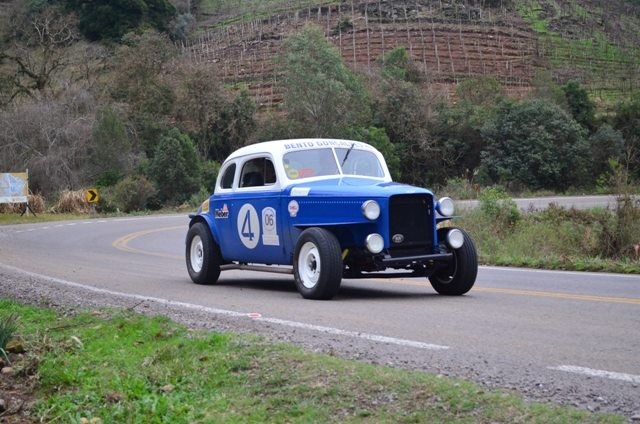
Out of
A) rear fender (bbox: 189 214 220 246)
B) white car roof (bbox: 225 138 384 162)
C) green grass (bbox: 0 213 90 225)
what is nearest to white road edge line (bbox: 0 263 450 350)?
rear fender (bbox: 189 214 220 246)

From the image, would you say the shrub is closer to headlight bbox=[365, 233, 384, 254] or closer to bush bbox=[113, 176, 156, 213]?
headlight bbox=[365, 233, 384, 254]

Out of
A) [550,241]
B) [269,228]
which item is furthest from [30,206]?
[269,228]

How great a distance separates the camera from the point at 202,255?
558 inches

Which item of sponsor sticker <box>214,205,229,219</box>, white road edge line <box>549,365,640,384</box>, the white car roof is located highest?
the white car roof

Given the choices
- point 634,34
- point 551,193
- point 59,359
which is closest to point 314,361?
point 59,359

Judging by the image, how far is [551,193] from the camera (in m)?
51.5

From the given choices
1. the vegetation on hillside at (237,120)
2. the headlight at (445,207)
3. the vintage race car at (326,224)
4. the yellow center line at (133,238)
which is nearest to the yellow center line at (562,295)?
the vintage race car at (326,224)

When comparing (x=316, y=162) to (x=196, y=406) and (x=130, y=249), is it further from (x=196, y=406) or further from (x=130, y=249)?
(x=130, y=249)

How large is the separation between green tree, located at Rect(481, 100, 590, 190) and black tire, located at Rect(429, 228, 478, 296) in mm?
40917

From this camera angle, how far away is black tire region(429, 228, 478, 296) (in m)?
11.6

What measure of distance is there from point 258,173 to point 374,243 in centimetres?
301

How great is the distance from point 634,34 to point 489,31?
16.4 m

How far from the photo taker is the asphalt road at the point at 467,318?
21.6 ft

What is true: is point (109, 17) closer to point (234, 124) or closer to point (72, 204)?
point (234, 124)
